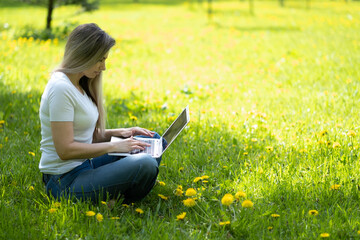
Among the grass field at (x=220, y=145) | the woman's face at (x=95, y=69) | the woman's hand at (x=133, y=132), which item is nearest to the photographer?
the grass field at (x=220, y=145)

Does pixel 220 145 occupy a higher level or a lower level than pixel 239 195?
lower

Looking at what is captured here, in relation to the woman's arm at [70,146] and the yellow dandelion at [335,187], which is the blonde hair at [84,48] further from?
the yellow dandelion at [335,187]

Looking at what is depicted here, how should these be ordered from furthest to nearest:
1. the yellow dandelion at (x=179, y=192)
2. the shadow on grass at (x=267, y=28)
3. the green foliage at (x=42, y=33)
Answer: the shadow on grass at (x=267, y=28), the green foliage at (x=42, y=33), the yellow dandelion at (x=179, y=192)

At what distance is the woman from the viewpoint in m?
2.40

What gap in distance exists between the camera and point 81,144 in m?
2.45

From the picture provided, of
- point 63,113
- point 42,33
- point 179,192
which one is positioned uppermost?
point 63,113

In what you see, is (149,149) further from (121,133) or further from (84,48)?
(84,48)

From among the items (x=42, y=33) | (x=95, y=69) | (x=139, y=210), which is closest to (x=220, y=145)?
(x=139, y=210)

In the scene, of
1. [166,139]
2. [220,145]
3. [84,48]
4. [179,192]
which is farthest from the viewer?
[220,145]

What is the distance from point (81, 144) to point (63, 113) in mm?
216

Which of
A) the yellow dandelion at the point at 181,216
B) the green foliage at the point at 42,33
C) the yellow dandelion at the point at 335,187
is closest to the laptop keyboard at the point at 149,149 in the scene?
the yellow dandelion at the point at 181,216

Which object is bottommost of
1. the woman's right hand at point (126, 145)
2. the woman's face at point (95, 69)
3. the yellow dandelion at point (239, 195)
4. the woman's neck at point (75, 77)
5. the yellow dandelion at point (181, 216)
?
the yellow dandelion at point (181, 216)

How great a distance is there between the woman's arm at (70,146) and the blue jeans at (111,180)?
10 cm

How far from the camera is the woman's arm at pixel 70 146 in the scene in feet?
7.84
